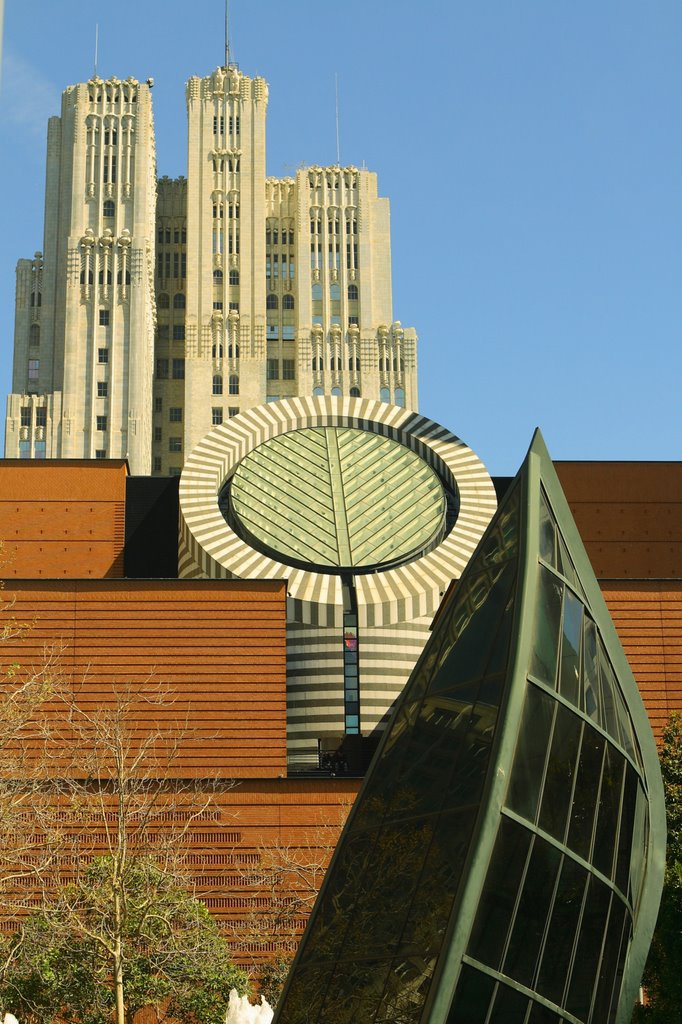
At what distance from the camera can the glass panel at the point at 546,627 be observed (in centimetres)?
1402

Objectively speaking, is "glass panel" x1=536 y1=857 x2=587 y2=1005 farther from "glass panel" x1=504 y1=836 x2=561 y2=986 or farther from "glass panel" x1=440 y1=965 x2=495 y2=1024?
"glass panel" x1=440 y1=965 x2=495 y2=1024

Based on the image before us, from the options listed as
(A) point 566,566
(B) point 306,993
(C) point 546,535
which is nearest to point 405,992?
(B) point 306,993

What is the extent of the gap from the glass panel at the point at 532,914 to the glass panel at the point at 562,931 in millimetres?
123

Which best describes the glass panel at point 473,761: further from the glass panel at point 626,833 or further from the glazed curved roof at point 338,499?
the glazed curved roof at point 338,499

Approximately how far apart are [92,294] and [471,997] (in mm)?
111917

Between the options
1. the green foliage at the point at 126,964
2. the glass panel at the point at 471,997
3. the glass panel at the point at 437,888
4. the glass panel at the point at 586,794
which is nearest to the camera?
the glass panel at the point at 471,997

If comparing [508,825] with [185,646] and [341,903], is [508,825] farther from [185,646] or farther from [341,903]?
[185,646]

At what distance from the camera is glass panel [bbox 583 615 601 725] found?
14492mm

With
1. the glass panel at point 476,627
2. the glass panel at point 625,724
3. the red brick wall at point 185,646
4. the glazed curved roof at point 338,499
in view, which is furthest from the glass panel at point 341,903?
the glazed curved roof at point 338,499

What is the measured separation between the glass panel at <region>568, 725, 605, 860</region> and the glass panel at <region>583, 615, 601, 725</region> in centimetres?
26

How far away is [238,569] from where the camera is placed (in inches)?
1619

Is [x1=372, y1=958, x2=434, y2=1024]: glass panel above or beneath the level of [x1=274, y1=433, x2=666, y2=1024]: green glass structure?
beneath

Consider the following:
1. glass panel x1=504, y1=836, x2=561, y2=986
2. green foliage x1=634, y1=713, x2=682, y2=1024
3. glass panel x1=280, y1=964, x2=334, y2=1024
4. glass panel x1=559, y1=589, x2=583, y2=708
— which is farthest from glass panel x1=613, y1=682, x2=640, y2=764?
green foliage x1=634, y1=713, x2=682, y2=1024

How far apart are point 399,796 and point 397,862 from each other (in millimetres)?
747
